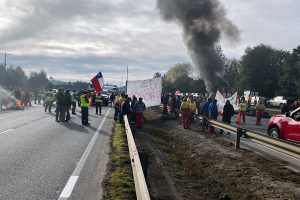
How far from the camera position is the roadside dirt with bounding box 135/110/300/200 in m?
7.56

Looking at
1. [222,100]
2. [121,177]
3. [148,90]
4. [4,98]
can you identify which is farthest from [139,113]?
[4,98]

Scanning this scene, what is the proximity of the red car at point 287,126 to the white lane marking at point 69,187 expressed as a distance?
7782 millimetres

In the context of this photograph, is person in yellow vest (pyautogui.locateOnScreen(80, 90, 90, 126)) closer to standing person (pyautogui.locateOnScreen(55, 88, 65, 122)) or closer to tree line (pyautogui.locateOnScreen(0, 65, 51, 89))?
standing person (pyautogui.locateOnScreen(55, 88, 65, 122))

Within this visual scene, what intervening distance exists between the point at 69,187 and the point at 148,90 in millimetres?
16154

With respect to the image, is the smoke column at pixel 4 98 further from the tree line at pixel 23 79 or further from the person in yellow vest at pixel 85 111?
the tree line at pixel 23 79

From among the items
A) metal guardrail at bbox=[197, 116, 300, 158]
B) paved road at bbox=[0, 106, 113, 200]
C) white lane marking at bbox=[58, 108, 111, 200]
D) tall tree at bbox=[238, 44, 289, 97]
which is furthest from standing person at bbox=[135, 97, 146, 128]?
tall tree at bbox=[238, 44, 289, 97]

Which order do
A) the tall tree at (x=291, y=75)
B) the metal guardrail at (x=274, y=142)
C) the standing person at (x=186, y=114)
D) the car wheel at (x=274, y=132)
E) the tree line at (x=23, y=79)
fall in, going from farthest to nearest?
the tree line at (x=23, y=79) → the tall tree at (x=291, y=75) → the standing person at (x=186, y=114) → the car wheel at (x=274, y=132) → the metal guardrail at (x=274, y=142)

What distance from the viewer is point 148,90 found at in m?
23.3

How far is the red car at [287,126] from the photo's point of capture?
43.8 ft

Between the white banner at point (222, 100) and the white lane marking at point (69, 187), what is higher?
the white banner at point (222, 100)

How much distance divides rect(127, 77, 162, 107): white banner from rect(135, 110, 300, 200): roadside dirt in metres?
8.50

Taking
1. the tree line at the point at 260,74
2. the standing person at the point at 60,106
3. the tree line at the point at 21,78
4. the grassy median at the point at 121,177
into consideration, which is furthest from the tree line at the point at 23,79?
the grassy median at the point at 121,177

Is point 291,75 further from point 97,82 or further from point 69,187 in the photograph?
point 69,187

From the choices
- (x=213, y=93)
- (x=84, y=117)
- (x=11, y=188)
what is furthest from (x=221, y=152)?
(x=213, y=93)
